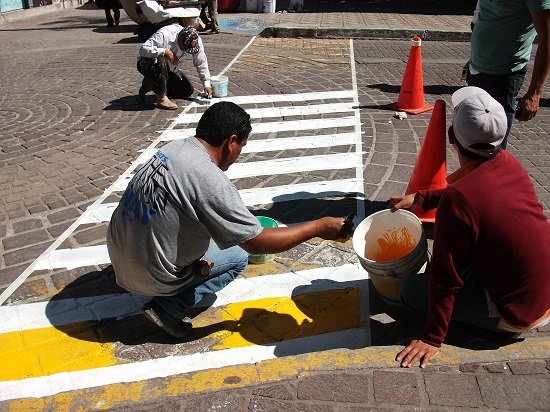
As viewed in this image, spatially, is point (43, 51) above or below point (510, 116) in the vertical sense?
below

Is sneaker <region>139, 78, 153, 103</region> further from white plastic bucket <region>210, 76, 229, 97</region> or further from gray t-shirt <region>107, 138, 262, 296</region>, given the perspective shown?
gray t-shirt <region>107, 138, 262, 296</region>

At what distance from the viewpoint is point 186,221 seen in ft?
9.16

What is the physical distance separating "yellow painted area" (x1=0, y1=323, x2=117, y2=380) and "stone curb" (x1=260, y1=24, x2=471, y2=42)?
11.1 meters

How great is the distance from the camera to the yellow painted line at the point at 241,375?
2555mm

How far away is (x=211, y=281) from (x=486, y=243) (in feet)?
5.38

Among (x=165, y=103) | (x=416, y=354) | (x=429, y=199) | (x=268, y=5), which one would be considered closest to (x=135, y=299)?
(x=416, y=354)

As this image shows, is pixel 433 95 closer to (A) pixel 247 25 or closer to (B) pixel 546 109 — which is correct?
(B) pixel 546 109

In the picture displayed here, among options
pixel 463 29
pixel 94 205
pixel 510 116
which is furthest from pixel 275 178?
pixel 463 29

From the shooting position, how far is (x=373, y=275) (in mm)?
3213

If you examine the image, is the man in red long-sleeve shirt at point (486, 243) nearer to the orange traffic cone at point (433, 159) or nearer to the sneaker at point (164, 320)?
the sneaker at point (164, 320)

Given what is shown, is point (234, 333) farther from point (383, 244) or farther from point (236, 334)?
point (383, 244)

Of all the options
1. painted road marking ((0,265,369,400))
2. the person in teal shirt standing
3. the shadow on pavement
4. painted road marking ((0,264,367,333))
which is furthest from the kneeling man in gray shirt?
the shadow on pavement

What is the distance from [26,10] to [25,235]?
18.1 m

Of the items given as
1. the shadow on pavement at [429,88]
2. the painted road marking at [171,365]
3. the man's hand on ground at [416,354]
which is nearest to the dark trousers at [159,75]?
the shadow on pavement at [429,88]
